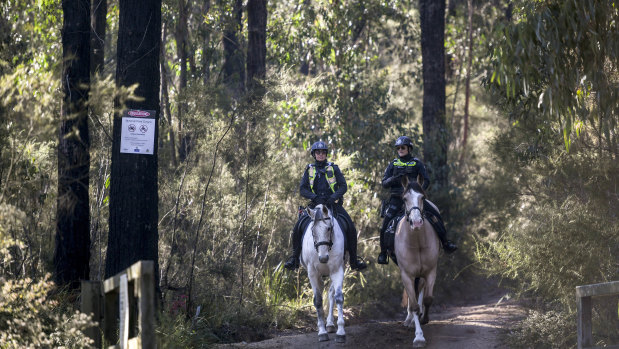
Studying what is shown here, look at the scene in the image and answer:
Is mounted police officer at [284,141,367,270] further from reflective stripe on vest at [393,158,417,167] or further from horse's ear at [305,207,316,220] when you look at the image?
reflective stripe on vest at [393,158,417,167]

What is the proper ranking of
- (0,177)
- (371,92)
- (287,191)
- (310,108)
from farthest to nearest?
(371,92) → (310,108) → (287,191) → (0,177)

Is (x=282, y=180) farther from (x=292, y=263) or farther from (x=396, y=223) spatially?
(x=396, y=223)

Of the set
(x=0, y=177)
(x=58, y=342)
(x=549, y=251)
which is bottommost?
(x=58, y=342)

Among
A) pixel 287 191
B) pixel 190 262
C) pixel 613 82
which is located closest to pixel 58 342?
pixel 190 262

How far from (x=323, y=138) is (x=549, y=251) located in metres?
10.9

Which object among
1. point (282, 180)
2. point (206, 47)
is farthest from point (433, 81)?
point (282, 180)

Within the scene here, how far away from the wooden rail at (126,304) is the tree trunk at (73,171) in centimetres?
315

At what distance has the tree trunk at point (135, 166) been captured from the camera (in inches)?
420

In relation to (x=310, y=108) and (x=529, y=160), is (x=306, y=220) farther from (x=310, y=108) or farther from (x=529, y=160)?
(x=310, y=108)

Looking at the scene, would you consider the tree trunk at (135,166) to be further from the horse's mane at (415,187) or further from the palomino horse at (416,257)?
the palomino horse at (416,257)

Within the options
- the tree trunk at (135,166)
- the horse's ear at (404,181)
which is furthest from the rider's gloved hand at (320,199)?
the tree trunk at (135,166)

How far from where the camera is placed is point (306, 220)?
Result: 14312mm

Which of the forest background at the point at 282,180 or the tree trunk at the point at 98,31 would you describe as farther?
the tree trunk at the point at 98,31

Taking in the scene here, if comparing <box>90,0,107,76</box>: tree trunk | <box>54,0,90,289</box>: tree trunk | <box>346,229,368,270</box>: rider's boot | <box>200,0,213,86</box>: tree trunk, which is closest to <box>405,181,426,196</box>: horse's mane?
<box>346,229,368,270</box>: rider's boot
